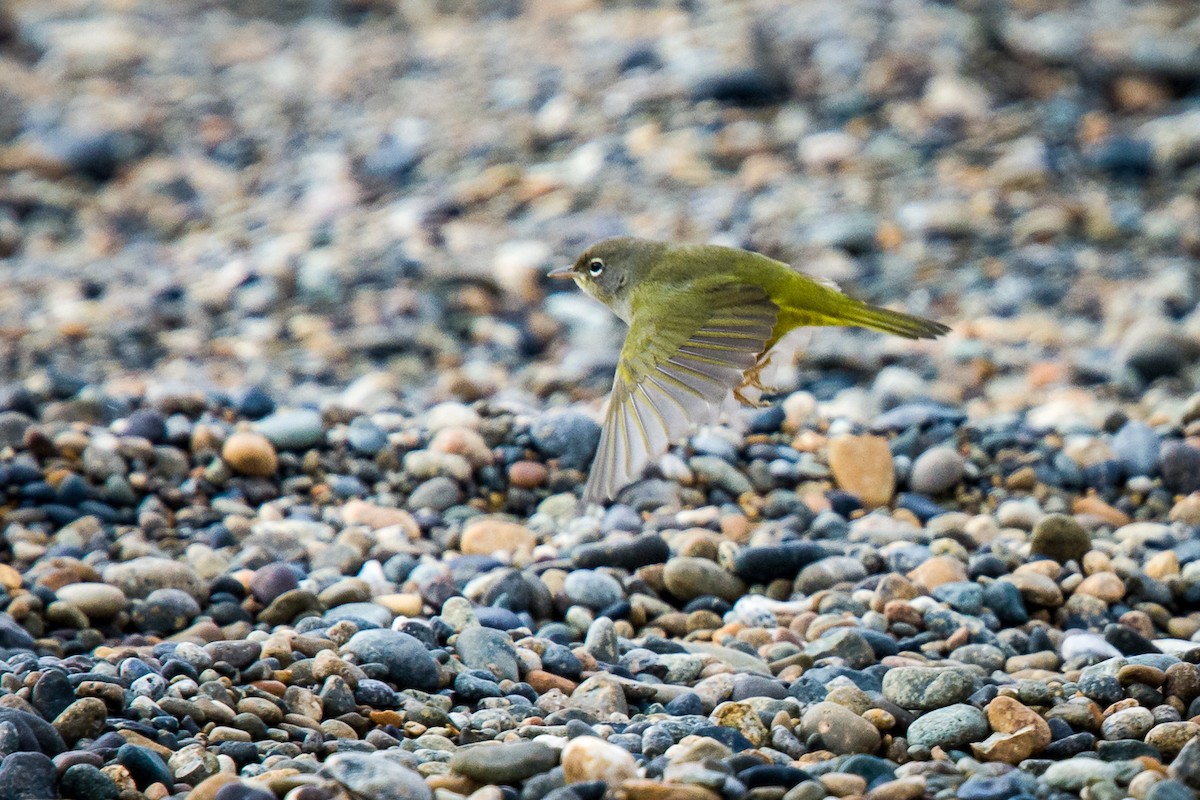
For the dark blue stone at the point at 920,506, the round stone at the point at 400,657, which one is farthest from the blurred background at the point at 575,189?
the round stone at the point at 400,657

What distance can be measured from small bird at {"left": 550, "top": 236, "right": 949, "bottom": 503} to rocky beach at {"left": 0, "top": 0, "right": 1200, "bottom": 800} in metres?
0.30

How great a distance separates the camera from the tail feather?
4337 millimetres

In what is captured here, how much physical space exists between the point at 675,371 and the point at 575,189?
4.88 metres

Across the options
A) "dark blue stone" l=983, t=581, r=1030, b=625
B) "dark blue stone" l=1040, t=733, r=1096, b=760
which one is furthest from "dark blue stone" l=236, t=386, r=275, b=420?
"dark blue stone" l=1040, t=733, r=1096, b=760

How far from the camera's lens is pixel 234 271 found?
26.7 ft

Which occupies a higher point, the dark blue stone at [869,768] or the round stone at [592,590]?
the round stone at [592,590]

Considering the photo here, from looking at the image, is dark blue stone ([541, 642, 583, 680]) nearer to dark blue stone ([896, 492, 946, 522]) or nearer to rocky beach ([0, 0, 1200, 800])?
rocky beach ([0, 0, 1200, 800])

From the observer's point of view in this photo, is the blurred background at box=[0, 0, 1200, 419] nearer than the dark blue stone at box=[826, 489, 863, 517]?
No

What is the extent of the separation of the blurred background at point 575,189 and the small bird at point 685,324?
1.69 meters

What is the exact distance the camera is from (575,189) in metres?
8.84

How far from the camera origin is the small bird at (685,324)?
397 cm

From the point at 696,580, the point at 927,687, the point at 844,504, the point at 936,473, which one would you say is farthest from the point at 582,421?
the point at 927,687

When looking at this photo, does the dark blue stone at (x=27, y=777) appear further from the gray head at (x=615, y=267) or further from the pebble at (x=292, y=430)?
the pebble at (x=292, y=430)

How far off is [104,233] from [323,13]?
170 inches
